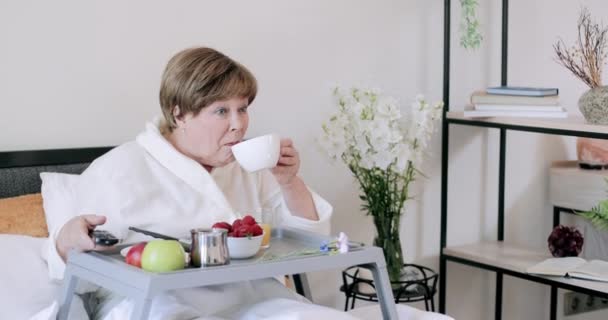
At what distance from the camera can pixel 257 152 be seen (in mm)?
1977

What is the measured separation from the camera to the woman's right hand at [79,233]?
181 centimetres

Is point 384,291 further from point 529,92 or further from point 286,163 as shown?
point 529,92

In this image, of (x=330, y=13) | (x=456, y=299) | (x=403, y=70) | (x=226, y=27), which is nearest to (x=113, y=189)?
(x=226, y=27)

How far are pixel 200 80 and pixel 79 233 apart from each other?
1.51 ft

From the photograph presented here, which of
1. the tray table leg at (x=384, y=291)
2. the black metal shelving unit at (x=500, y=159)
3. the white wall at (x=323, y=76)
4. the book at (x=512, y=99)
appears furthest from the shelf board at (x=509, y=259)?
the tray table leg at (x=384, y=291)

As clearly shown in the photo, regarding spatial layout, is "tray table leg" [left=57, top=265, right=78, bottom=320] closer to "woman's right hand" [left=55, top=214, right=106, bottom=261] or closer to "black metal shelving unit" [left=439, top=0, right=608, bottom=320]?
"woman's right hand" [left=55, top=214, right=106, bottom=261]

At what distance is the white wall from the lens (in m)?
2.38

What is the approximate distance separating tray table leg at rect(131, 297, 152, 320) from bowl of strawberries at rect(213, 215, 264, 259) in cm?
25

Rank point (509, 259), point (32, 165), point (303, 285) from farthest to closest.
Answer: point (509, 259)
point (303, 285)
point (32, 165)

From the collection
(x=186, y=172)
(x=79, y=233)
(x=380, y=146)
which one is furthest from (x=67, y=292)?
(x=380, y=146)

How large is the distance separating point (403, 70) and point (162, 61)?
0.91 metres

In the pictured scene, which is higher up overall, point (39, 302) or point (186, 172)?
point (186, 172)

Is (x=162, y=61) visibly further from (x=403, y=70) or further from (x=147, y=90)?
(x=403, y=70)

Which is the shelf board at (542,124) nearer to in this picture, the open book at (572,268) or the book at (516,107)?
the book at (516,107)
